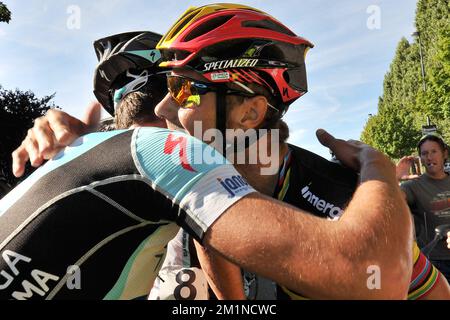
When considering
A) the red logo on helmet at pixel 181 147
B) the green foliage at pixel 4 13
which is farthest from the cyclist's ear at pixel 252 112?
the green foliage at pixel 4 13

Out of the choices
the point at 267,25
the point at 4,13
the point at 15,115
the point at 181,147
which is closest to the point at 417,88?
the point at 15,115

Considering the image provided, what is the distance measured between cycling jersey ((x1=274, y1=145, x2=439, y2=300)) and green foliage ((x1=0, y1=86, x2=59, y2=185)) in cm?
2779

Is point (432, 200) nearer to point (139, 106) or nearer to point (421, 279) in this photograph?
point (421, 279)

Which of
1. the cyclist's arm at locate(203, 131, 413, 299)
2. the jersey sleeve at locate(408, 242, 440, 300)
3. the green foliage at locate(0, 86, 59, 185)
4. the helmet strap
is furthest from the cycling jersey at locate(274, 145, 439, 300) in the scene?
the green foliage at locate(0, 86, 59, 185)

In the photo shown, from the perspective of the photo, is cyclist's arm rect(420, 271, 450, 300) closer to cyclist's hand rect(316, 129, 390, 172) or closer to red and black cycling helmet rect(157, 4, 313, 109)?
cyclist's hand rect(316, 129, 390, 172)

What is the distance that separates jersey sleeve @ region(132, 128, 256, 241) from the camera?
1401mm

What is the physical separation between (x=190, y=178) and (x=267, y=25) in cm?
167

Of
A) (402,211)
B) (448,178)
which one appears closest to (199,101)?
(402,211)

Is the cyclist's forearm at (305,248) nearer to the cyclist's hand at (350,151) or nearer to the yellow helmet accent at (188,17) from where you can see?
the cyclist's hand at (350,151)

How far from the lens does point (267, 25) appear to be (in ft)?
9.01

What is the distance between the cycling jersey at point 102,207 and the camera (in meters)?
1.44

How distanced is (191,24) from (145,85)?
2.20 feet

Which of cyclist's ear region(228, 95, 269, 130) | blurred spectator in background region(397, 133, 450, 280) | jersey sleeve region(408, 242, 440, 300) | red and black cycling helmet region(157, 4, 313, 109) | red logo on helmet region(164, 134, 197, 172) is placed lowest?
blurred spectator in background region(397, 133, 450, 280)
